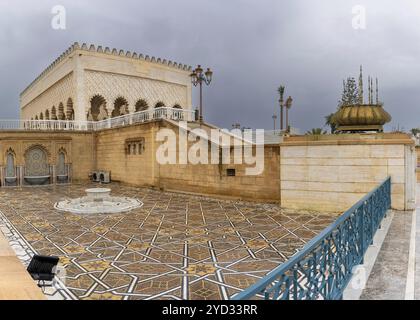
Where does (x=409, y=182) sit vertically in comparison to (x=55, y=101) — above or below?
below

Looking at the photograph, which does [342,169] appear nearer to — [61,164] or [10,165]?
[61,164]

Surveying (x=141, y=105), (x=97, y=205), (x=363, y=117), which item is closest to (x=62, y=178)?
(x=97, y=205)

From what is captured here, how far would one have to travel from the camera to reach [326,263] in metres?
2.66

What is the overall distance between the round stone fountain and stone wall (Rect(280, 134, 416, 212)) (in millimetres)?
4283

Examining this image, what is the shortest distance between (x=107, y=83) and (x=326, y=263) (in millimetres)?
22128

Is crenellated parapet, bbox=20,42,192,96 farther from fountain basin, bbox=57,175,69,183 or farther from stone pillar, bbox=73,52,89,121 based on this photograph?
fountain basin, bbox=57,175,69,183

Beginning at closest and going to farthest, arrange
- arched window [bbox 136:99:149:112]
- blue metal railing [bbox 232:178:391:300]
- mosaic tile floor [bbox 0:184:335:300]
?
blue metal railing [bbox 232:178:391:300] → mosaic tile floor [bbox 0:184:335:300] → arched window [bbox 136:99:149:112]

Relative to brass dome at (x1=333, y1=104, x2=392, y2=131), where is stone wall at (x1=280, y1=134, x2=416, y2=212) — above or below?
below

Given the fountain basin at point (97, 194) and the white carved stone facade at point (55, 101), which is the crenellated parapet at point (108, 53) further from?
the fountain basin at point (97, 194)

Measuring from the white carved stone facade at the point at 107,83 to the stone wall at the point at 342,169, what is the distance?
16427mm

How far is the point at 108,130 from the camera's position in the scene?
17531mm

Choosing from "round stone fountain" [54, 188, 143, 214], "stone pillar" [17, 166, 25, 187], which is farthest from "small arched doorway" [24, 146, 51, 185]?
"round stone fountain" [54, 188, 143, 214]

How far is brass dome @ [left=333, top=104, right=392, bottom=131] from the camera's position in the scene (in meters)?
7.86
